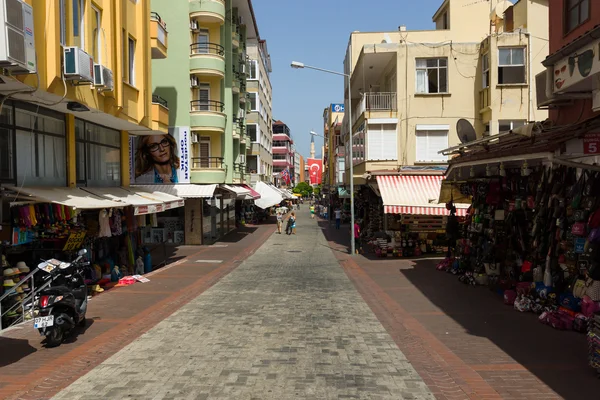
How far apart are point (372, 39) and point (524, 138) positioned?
2189cm

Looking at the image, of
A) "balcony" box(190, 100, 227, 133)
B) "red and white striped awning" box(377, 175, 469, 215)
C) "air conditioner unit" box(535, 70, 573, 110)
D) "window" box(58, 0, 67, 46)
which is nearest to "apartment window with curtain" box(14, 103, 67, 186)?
"window" box(58, 0, 67, 46)

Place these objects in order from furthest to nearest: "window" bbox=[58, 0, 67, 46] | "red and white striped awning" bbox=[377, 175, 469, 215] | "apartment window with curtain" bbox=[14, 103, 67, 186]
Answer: "red and white striped awning" bbox=[377, 175, 469, 215], "window" bbox=[58, 0, 67, 46], "apartment window with curtain" bbox=[14, 103, 67, 186]

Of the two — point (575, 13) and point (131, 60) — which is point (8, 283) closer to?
point (131, 60)

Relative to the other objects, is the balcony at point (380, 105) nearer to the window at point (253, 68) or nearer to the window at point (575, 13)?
the window at point (575, 13)

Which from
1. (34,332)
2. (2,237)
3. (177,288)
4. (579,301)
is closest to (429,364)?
(579,301)

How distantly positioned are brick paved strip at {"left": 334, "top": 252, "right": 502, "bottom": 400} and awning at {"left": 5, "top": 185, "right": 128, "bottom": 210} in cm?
661

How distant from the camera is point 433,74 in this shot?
22984mm

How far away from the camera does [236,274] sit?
55.6 feet

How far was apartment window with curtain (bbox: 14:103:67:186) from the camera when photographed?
1046 centimetres

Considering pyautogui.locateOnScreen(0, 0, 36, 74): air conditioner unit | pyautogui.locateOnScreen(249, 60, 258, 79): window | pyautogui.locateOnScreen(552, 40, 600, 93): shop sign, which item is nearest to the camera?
pyautogui.locateOnScreen(0, 0, 36, 74): air conditioner unit

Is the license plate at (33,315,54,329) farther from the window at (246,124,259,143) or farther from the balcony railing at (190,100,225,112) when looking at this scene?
the window at (246,124,259,143)

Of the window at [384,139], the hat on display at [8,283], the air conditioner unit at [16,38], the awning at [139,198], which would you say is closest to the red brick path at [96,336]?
the hat on display at [8,283]

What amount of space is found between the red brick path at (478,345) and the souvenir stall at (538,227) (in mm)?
490

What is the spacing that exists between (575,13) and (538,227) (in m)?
4.22
